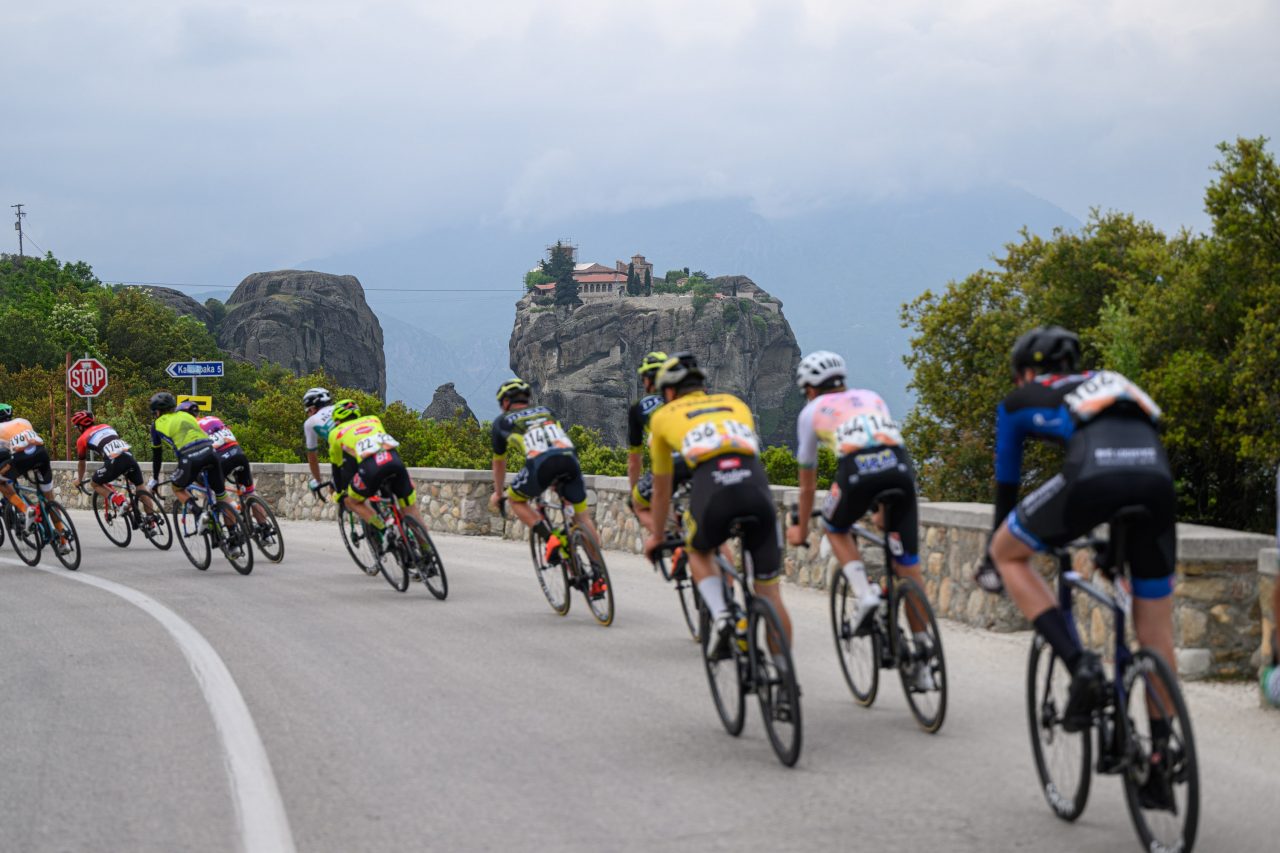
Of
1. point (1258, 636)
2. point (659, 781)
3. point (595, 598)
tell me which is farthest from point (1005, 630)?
point (659, 781)

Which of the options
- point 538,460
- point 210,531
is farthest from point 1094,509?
point 210,531

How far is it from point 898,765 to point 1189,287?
33.6 meters

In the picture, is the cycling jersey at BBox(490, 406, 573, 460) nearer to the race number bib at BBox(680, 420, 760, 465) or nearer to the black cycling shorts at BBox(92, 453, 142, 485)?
the race number bib at BBox(680, 420, 760, 465)

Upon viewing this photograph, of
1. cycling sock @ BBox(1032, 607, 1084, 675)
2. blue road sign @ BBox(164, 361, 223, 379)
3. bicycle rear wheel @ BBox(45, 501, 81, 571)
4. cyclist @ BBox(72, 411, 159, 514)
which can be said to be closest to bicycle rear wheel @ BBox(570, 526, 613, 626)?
cycling sock @ BBox(1032, 607, 1084, 675)

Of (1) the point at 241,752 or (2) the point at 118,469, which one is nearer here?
(1) the point at 241,752

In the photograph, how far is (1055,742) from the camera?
5199mm

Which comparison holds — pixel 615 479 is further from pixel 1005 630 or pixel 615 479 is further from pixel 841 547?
pixel 841 547

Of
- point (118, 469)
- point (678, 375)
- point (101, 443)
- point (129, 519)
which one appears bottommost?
point (129, 519)

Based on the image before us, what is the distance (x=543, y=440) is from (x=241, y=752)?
467cm

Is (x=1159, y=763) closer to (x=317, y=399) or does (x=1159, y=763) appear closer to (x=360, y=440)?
(x=360, y=440)

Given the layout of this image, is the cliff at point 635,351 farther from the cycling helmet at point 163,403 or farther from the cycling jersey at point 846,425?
the cycling jersey at point 846,425

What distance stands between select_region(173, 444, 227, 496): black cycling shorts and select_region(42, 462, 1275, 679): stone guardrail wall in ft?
15.0

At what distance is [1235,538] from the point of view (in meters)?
7.73

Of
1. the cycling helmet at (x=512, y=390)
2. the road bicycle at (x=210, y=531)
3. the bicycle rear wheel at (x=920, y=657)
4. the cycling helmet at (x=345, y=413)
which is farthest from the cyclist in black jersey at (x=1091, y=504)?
the road bicycle at (x=210, y=531)
